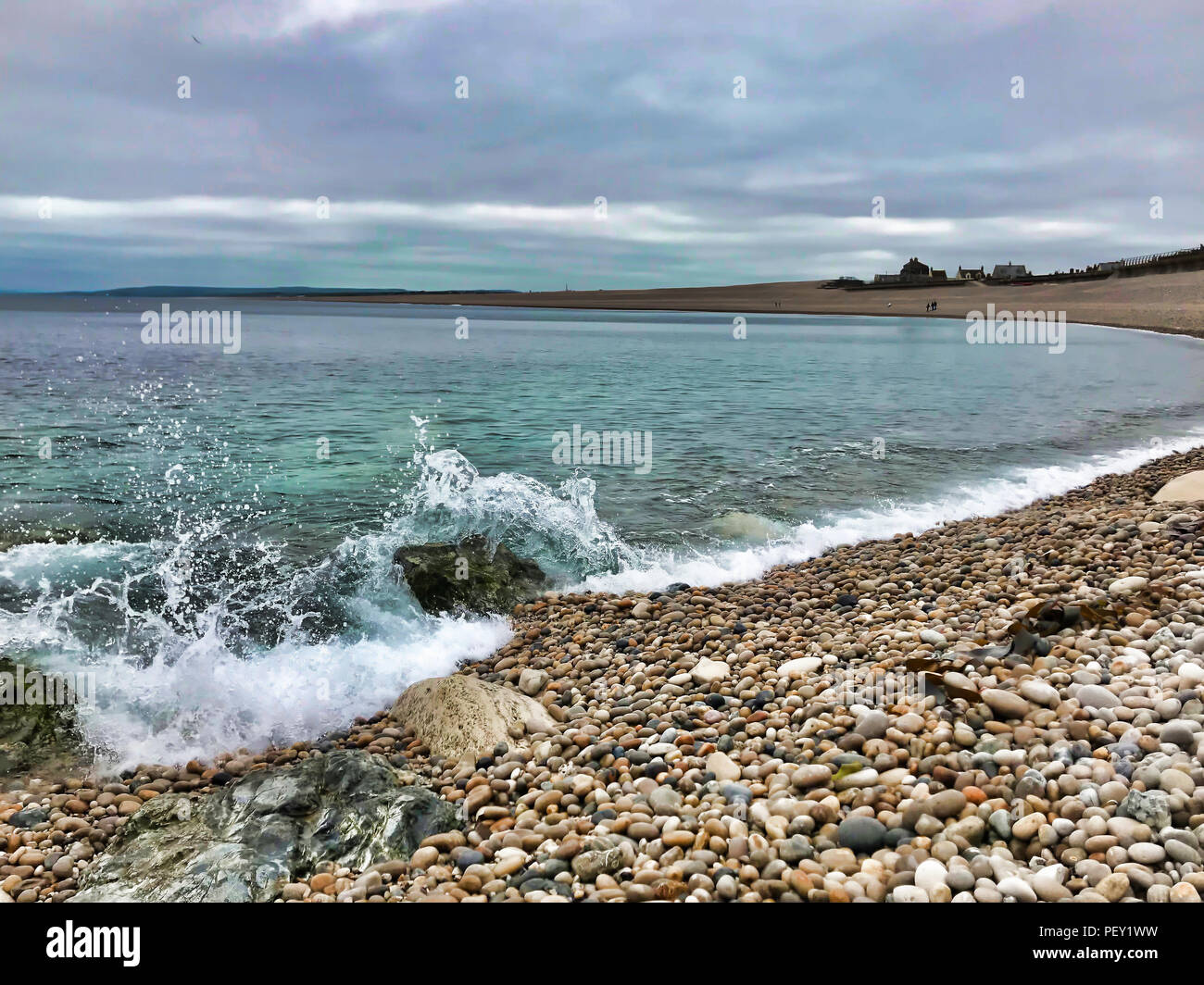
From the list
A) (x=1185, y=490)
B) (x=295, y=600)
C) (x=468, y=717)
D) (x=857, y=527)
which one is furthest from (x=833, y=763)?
(x=1185, y=490)

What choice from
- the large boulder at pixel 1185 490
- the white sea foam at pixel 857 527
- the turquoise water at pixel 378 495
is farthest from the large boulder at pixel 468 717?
the large boulder at pixel 1185 490

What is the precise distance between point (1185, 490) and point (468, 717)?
10329 millimetres

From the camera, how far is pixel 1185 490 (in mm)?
10914

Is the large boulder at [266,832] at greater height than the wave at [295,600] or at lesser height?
lesser

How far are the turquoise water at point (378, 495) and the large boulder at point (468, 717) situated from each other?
1.14 m

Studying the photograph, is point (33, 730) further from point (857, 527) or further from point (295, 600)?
point (857, 527)

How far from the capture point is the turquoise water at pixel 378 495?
8.01m

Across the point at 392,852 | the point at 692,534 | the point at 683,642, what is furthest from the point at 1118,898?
the point at 692,534

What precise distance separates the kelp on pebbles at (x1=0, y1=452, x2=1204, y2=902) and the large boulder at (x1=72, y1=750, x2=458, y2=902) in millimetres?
199

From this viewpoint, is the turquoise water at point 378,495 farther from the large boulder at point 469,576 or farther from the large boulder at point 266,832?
the large boulder at point 266,832

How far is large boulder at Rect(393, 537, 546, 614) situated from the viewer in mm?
9633
